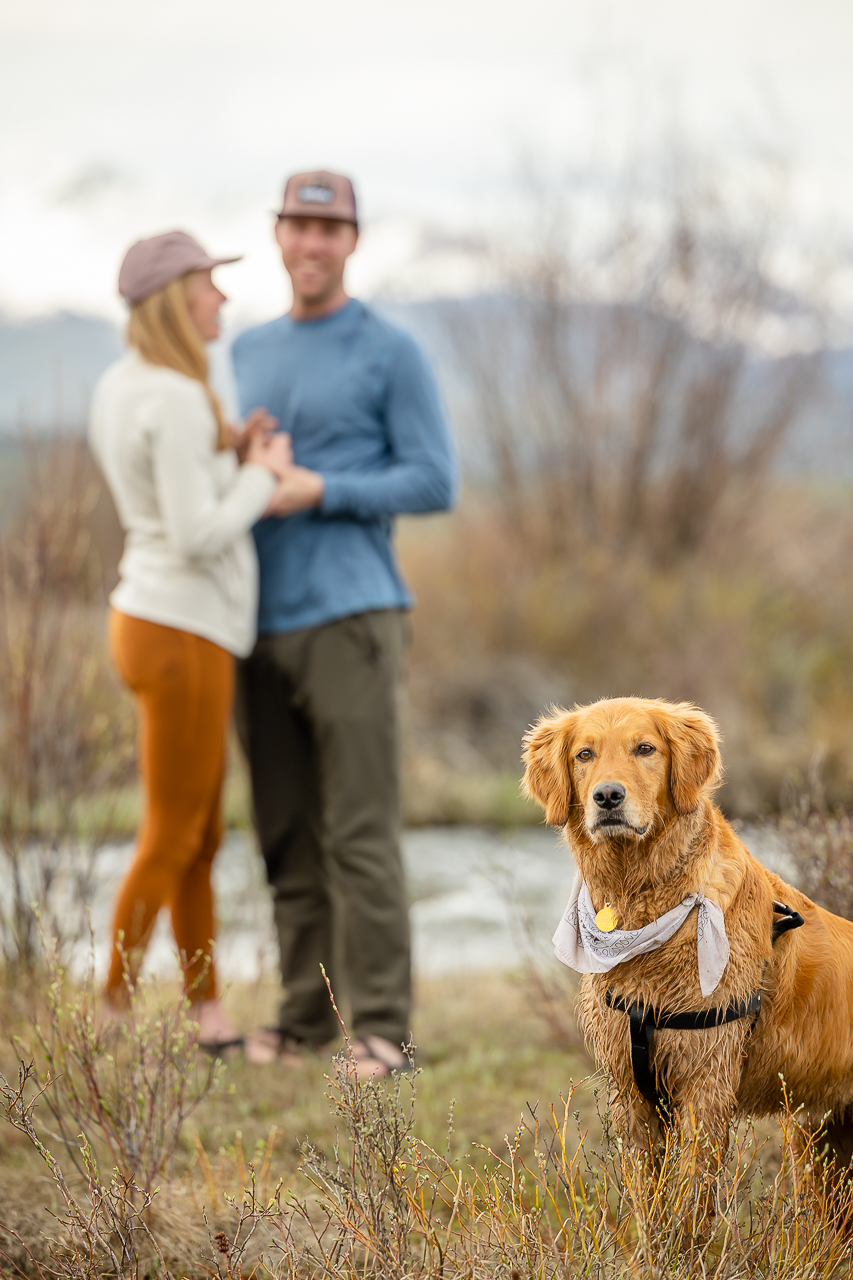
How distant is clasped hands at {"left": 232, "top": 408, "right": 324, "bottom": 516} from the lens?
10.5 ft

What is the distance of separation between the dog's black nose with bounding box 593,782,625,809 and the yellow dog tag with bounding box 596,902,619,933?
0.21m

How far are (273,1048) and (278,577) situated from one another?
147cm

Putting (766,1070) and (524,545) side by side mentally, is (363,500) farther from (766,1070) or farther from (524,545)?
(524,545)

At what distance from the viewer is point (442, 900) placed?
6531 mm

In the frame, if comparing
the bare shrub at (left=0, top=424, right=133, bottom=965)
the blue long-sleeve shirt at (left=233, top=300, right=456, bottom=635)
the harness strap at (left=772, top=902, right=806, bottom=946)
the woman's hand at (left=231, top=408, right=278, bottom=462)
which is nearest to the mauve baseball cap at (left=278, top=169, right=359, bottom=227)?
the blue long-sleeve shirt at (left=233, top=300, right=456, bottom=635)

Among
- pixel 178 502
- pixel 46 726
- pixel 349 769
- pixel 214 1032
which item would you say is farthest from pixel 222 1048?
pixel 178 502

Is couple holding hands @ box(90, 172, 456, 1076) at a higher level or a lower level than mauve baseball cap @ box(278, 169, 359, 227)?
lower

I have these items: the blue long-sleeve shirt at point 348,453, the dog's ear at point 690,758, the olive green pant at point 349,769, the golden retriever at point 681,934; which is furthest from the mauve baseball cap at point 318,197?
the dog's ear at point 690,758

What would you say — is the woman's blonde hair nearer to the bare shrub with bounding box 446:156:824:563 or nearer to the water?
the water

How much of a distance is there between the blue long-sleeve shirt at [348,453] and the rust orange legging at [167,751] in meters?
0.30

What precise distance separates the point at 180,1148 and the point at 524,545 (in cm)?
730

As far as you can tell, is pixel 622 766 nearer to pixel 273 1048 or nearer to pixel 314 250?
pixel 314 250

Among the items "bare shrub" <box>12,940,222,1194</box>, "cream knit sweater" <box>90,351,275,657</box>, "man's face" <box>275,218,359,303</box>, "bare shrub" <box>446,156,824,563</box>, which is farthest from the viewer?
"bare shrub" <box>446,156,824,563</box>

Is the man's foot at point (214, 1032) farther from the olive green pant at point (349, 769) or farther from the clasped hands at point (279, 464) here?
the clasped hands at point (279, 464)
